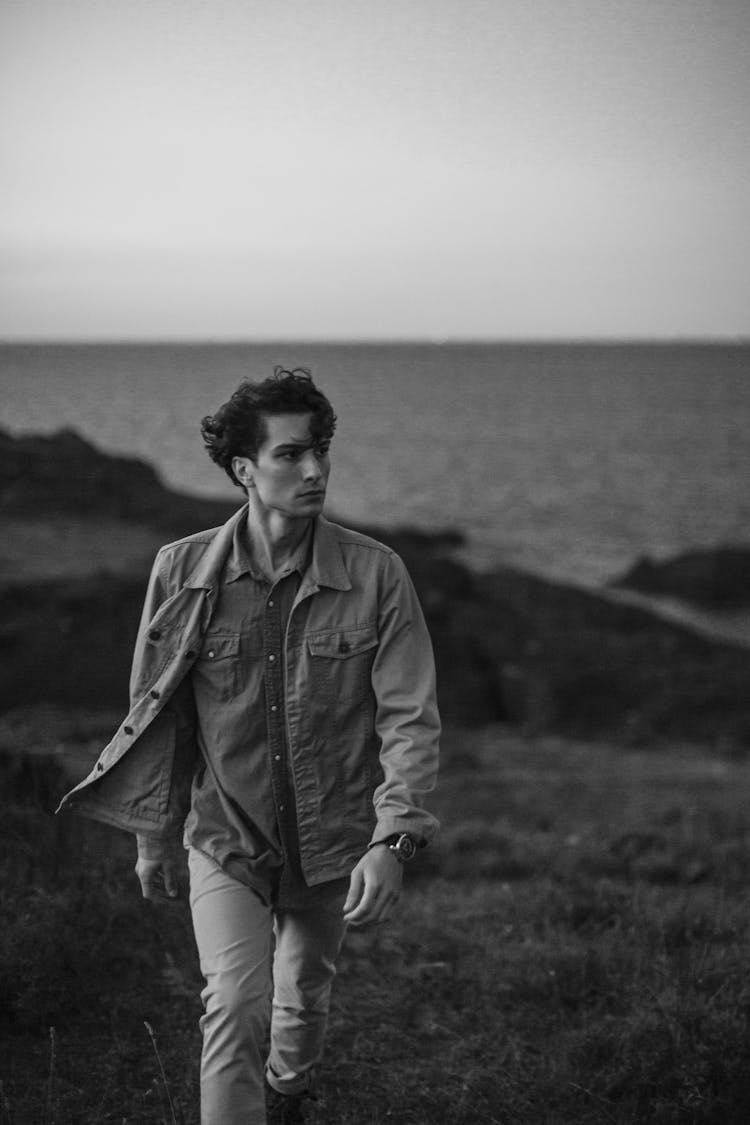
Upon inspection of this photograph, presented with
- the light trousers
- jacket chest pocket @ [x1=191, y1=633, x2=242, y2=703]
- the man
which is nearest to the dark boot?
the light trousers

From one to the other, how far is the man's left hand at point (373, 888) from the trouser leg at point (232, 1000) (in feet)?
1.06

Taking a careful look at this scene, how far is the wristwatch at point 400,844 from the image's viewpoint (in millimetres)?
2621

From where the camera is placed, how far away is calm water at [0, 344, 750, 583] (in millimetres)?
36250

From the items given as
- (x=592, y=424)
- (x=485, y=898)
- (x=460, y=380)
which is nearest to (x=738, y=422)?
(x=592, y=424)

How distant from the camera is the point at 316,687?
9.48 ft

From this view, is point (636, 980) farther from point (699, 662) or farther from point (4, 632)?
point (699, 662)

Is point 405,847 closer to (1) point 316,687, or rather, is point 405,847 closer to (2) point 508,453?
(1) point 316,687

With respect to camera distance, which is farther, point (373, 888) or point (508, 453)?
point (508, 453)

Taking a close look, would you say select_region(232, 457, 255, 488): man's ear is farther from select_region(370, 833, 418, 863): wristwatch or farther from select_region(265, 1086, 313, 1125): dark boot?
select_region(265, 1086, 313, 1125): dark boot

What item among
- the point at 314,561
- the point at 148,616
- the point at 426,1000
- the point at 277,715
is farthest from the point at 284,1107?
the point at 314,561

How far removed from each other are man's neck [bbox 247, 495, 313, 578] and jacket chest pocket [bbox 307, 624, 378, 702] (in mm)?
246

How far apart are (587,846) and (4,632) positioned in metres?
6.93

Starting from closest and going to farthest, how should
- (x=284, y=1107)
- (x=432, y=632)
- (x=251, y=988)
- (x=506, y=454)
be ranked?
(x=251, y=988)
(x=284, y=1107)
(x=432, y=632)
(x=506, y=454)

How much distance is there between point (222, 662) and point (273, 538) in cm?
35
